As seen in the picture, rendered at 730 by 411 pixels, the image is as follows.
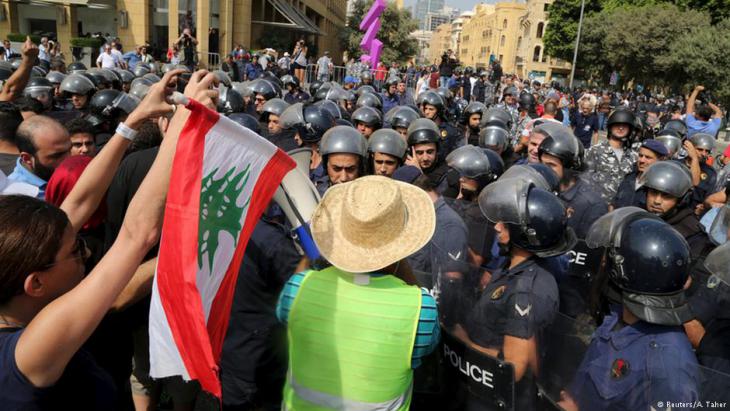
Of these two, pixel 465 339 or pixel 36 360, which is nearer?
pixel 36 360

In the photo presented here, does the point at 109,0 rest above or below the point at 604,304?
above

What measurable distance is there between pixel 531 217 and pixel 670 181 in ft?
8.24

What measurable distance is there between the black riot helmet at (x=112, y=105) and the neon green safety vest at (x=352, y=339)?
17.2 feet

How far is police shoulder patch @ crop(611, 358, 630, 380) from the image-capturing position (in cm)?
220

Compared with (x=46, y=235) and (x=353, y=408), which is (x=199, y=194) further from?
(x=353, y=408)

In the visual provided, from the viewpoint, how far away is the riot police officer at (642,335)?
6.78ft

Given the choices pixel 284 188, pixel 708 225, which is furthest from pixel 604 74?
pixel 284 188

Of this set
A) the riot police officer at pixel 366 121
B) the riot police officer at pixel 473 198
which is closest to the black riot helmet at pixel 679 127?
the riot police officer at pixel 366 121

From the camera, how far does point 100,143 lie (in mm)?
5695

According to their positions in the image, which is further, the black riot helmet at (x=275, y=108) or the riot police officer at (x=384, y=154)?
the black riot helmet at (x=275, y=108)

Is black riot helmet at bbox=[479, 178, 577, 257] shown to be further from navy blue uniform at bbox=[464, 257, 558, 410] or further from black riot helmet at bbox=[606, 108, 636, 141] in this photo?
black riot helmet at bbox=[606, 108, 636, 141]

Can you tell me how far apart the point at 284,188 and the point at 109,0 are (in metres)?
33.0

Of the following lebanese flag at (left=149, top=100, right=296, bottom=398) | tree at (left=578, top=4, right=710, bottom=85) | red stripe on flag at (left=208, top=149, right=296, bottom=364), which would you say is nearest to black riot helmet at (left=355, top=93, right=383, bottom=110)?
red stripe on flag at (left=208, top=149, right=296, bottom=364)

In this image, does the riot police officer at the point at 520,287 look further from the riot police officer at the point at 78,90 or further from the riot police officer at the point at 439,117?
the riot police officer at the point at 78,90
